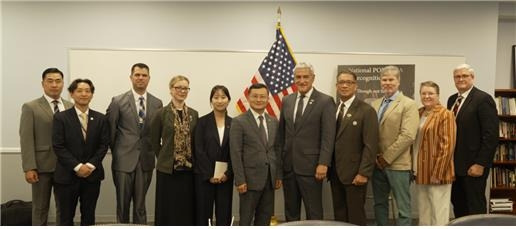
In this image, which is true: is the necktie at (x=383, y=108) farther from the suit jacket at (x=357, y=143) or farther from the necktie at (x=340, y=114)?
the necktie at (x=340, y=114)

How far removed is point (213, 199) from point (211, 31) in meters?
1.94

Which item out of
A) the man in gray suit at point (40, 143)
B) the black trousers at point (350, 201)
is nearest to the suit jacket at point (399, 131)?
the black trousers at point (350, 201)

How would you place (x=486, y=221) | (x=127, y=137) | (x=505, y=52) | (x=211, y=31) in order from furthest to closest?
(x=505, y=52) < (x=211, y=31) < (x=127, y=137) < (x=486, y=221)

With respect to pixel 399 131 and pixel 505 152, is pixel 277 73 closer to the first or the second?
pixel 399 131

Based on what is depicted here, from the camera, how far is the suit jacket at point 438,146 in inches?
128

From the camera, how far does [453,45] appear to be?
4492 millimetres

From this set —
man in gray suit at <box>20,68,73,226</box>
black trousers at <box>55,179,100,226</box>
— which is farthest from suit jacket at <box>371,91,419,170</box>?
man in gray suit at <box>20,68,73,226</box>

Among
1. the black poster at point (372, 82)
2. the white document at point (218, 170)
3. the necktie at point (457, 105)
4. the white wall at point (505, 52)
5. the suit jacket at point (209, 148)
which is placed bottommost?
the white document at point (218, 170)

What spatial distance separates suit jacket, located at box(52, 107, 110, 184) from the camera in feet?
10.5

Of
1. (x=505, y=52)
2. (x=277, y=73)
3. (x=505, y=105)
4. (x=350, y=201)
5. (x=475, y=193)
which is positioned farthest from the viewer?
(x=505, y=52)

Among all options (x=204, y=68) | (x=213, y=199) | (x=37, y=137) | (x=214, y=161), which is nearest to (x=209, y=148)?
(x=214, y=161)

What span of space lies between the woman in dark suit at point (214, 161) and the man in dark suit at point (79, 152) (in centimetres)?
82

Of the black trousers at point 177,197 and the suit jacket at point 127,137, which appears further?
the suit jacket at point 127,137

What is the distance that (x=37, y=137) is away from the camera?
340 centimetres
